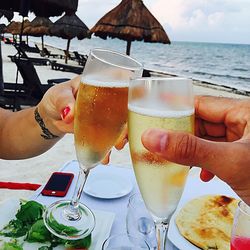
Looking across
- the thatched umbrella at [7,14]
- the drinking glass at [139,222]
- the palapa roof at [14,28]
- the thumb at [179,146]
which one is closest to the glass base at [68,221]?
the drinking glass at [139,222]

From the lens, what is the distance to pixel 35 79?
8.68 meters

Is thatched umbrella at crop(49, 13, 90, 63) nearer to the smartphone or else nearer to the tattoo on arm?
the tattoo on arm

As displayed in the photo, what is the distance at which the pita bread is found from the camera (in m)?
1.25

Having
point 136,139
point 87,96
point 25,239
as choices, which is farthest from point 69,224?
point 136,139

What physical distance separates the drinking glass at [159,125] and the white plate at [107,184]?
81cm

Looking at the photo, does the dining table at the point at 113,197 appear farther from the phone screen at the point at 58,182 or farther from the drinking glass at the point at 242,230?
the drinking glass at the point at 242,230

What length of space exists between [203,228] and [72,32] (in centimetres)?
1744

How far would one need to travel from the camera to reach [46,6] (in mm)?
6426

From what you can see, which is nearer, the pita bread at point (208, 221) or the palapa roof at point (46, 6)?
the pita bread at point (208, 221)

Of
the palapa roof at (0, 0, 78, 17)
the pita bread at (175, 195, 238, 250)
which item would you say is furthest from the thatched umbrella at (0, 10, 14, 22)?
the pita bread at (175, 195, 238, 250)

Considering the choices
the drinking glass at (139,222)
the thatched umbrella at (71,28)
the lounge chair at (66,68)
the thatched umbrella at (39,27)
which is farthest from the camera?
the thatched umbrella at (39,27)

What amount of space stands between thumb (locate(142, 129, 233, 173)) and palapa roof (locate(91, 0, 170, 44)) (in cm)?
1077

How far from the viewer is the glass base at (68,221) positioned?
1233 mm

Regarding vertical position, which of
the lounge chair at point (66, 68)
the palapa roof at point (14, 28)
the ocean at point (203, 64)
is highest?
the palapa roof at point (14, 28)
